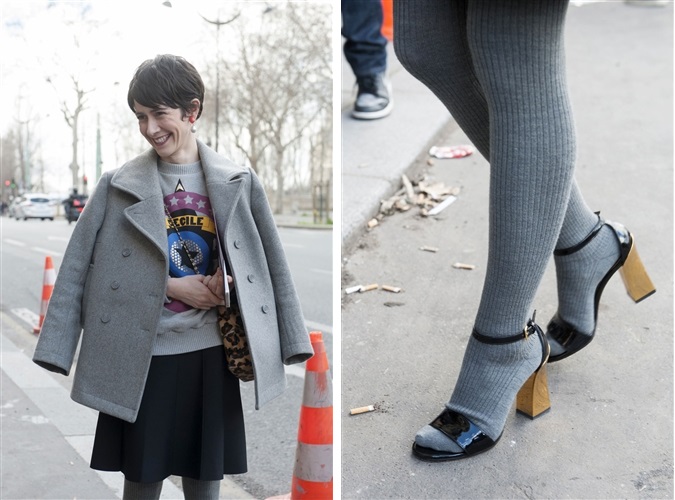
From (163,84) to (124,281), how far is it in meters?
0.40

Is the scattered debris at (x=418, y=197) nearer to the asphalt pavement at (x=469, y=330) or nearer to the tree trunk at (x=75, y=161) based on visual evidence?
the asphalt pavement at (x=469, y=330)

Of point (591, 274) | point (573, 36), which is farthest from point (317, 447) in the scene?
point (573, 36)

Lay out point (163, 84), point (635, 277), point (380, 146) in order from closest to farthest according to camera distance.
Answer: point (163, 84)
point (635, 277)
point (380, 146)

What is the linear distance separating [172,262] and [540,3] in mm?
957

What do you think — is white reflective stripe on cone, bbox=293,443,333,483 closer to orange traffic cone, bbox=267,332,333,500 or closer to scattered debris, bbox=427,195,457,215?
orange traffic cone, bbox=267,332,333,500

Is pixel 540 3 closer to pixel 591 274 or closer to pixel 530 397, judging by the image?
pixel 591 274

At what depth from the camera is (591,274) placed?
2.25 meters

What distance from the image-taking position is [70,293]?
163 centimetres

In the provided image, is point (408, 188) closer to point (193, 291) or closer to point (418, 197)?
point (418, 197)

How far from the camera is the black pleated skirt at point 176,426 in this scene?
5.38 feet

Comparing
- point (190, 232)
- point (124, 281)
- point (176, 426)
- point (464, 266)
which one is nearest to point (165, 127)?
point (190, 232)

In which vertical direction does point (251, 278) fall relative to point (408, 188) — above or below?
below

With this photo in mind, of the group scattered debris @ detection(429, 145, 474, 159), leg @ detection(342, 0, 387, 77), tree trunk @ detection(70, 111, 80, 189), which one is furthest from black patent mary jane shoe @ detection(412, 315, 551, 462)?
leg @ detection(342, 0, 387, 77)

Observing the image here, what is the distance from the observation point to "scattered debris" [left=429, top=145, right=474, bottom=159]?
416cm
